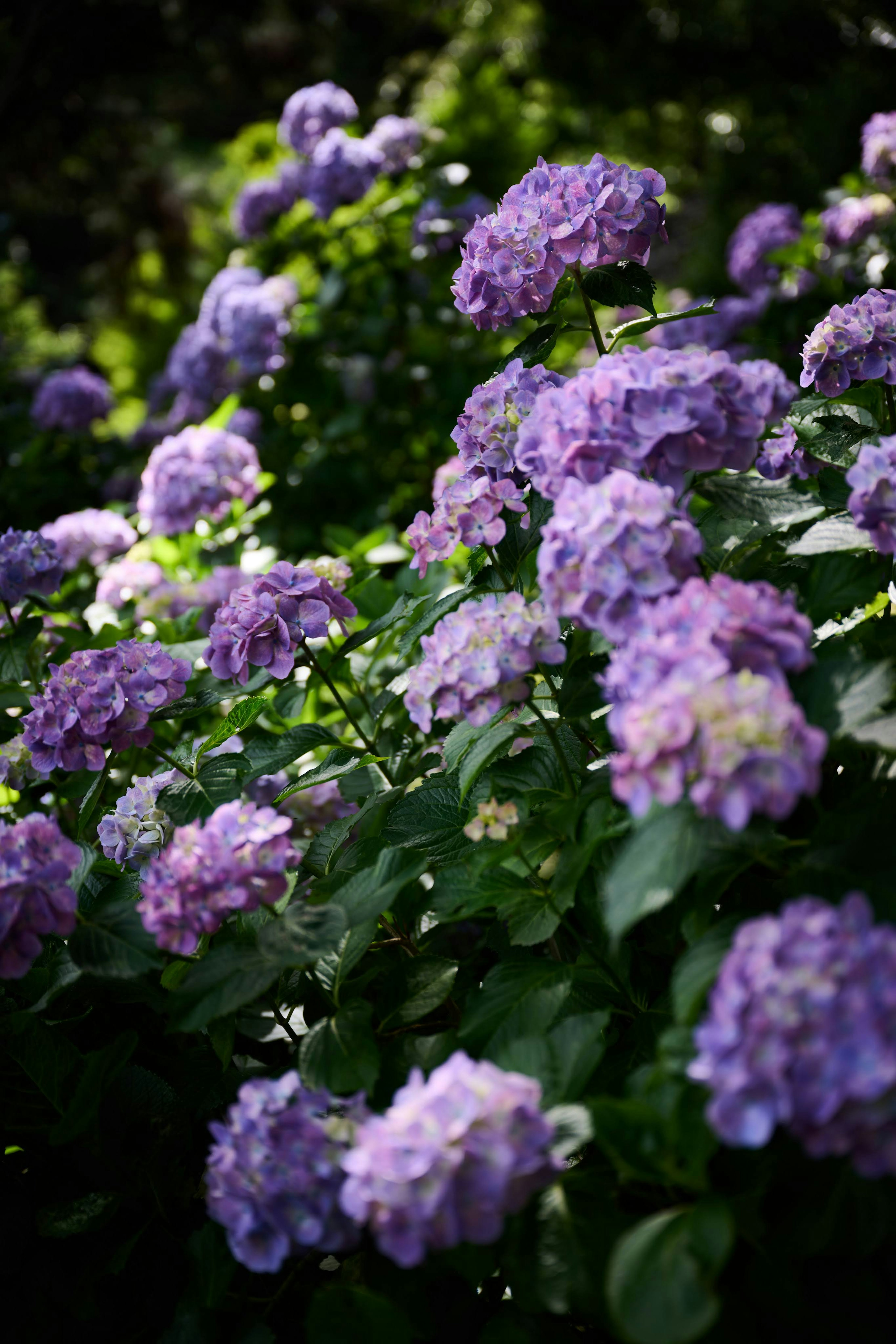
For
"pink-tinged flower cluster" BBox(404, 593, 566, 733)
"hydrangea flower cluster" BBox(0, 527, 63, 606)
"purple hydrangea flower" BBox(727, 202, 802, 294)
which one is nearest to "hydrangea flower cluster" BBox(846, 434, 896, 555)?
"pink-tinged flower cluster" BBox(404, 593, 566, 733)

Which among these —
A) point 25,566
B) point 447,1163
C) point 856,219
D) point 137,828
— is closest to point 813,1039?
point 447,1163

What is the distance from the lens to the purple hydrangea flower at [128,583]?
96.8 inches

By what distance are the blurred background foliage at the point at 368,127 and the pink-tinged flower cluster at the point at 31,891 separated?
184cm

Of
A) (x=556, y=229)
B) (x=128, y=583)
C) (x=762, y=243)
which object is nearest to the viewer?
(x=556, y=229)

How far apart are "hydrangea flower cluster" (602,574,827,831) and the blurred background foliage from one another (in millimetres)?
1566

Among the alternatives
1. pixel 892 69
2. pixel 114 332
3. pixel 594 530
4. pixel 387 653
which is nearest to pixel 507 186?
pixel 892 69

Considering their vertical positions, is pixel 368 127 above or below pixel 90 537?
above

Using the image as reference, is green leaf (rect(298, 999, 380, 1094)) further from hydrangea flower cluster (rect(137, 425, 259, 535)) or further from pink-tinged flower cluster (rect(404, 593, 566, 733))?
hydrangea flower cluster (rect(137, 425, 259, 535))

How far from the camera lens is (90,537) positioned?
2766 millimetres

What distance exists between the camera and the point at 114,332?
40.5 ft

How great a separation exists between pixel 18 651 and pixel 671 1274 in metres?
1.59

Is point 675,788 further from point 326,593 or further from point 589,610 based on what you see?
point 326,593

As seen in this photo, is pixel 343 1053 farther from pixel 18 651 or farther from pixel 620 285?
pixel 18 651

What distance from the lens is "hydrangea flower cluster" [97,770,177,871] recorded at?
4.51 feet
